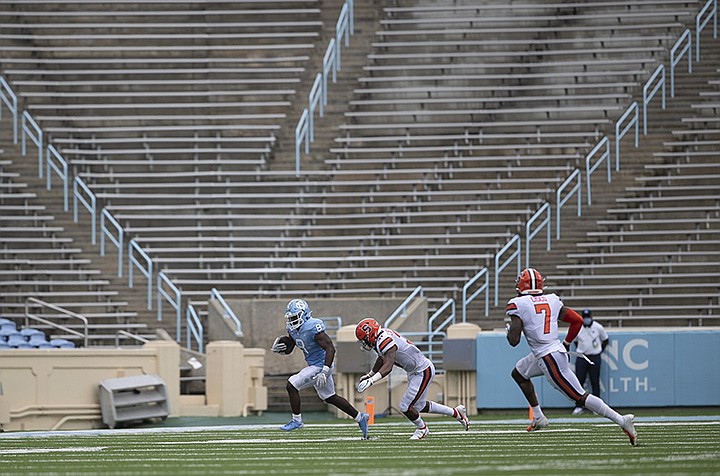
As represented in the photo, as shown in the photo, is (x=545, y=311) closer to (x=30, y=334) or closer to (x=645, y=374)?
(x=645, y=374)

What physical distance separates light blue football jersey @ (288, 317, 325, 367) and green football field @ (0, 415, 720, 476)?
0.85 metres

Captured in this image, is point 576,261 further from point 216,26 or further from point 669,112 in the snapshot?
point 216,26

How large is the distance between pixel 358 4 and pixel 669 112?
732 centimetres

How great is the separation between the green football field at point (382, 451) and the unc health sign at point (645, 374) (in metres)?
3.10

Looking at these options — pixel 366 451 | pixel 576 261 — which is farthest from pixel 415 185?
pixel 366 451

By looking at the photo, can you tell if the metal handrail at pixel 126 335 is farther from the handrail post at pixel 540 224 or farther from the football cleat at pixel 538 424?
the football cleat at pixel 538 424

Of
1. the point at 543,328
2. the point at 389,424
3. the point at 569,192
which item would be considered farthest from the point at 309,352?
the point at 569,192

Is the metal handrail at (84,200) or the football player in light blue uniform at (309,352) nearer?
the football player in light blue uniform at (309,352)

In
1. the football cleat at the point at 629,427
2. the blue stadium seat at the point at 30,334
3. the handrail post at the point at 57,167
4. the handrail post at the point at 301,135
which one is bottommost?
the football cleat at the point at 629,427

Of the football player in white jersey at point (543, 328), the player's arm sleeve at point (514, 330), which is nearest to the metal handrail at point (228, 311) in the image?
the football player in white jersey at point (543, 328)

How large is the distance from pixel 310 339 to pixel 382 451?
3.76m

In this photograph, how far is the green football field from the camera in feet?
35.8

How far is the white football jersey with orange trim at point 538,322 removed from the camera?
1465 centimetres

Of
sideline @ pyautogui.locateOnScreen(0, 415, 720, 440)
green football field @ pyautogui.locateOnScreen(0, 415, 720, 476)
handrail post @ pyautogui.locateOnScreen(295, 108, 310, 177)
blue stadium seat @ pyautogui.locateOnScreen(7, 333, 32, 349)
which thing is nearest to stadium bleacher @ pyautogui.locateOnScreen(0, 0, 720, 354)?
handrail post @ pyautogui.locateOnScreen(295, 108, 310, 177)
